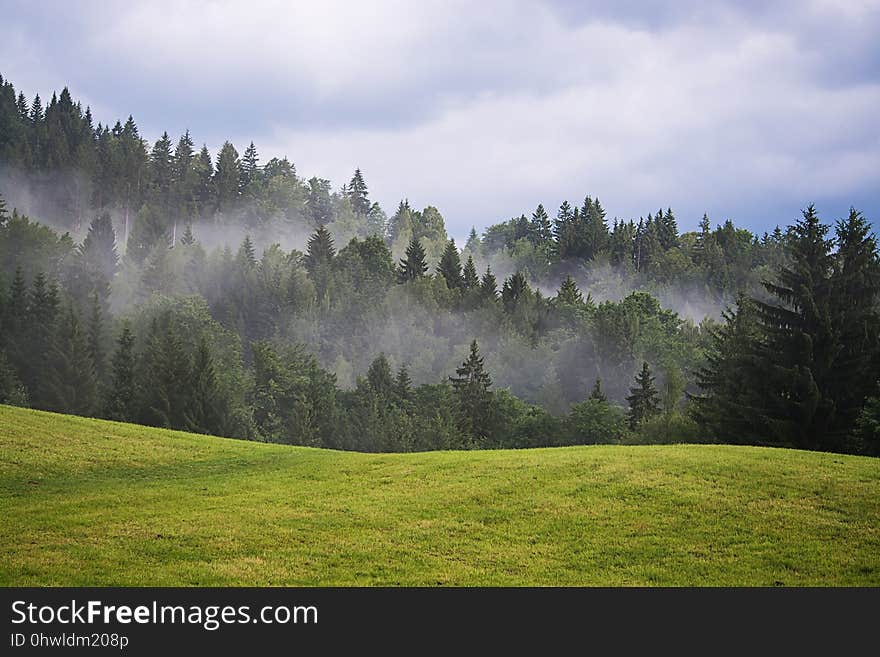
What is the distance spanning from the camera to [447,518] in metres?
22.9

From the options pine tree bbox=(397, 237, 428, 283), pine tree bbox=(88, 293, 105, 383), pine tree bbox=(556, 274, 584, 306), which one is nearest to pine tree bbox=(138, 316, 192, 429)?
pine tree bbox=(88, 293, 105, 383)

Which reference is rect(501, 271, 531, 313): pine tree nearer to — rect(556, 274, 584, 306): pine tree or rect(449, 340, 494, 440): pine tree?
rect(556, 274, 584, 306): pine tree

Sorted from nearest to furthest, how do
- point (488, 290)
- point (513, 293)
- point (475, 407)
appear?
point (475, 407) → point (488, 290) → point (513, 293)

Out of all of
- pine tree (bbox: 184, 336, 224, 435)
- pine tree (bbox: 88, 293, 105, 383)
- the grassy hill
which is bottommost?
the grassy hill

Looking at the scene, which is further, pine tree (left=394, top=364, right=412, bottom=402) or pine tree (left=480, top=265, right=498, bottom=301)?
pine tree (left=480, top=265, right=498, bottom=301)

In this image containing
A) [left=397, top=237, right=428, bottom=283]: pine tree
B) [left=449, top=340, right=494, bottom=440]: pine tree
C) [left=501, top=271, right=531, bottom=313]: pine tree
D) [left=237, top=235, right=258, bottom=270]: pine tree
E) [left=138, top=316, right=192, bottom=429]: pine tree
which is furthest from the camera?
[left=397, top=237, right=428, bottom=283]: pine tree

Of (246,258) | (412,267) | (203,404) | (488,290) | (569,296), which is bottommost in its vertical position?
(203,404)

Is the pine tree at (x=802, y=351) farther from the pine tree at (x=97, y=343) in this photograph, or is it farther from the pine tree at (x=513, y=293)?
the pine tree at (x=513, y=293)

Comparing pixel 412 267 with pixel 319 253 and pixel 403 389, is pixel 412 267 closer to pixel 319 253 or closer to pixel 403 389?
pixel 319 253

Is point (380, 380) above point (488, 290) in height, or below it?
below

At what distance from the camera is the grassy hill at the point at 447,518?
61.1 ft

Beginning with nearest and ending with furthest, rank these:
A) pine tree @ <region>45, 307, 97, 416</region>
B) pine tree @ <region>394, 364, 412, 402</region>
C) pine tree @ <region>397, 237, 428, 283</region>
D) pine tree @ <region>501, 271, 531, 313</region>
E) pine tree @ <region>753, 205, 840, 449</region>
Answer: pine tree @ <region>753, 205, 840, 449</region> < pine tree @ <region>45, 307, 97, 416</region> < pine tree @ <region>394, 364, 412, 402</region> < pine tree @ <region>501, 271, 531, 313</region> < pine tree @ <region>397, 237, 428, 283</region>

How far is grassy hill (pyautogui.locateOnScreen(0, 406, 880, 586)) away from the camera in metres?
18.6

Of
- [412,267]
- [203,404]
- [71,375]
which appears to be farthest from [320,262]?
[203,404]
